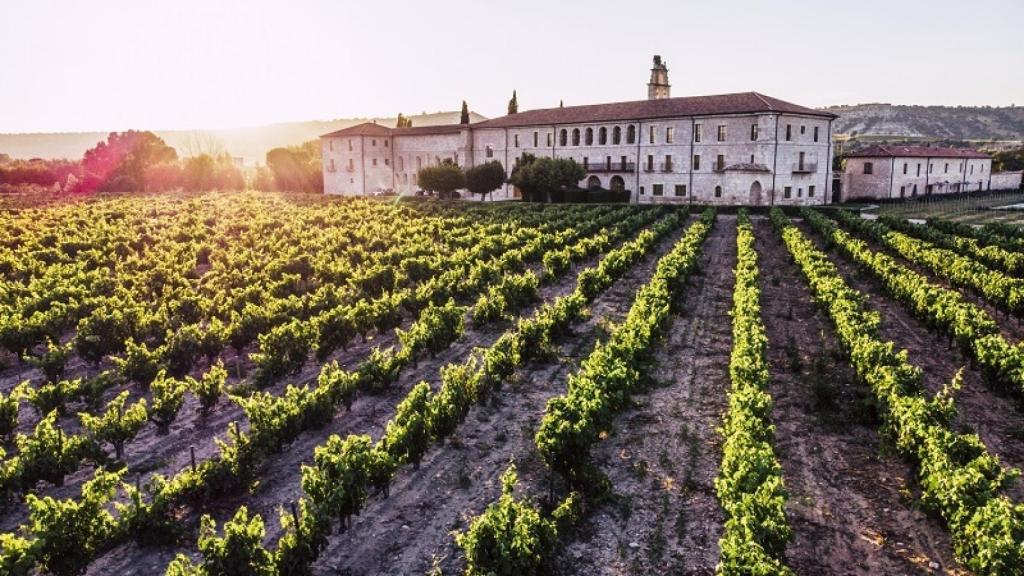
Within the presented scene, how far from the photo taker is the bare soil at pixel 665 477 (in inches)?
351

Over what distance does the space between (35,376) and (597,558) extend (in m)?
15.0

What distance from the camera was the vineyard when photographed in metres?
8.61

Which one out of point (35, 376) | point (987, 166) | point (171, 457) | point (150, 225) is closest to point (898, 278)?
point (171, 457)

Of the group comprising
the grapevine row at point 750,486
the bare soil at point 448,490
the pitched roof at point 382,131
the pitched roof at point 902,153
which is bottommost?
the bare soil at point 448,490

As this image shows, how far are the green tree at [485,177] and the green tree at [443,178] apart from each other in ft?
4.54

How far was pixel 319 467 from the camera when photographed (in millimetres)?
9867

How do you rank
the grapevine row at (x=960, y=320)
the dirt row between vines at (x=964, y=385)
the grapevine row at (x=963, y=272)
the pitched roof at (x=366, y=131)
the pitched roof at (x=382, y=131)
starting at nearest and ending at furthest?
the dirt row between vines at (x=964, y=385) < the grapevine row at (x=960, y=320) < the grapevine row at (x=963, y=272) < the pitched roof at (x=382, y=131) < the pitched roof at (x=366, y=131)

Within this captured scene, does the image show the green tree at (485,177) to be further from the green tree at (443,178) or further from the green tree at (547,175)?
the green tree at (547,175)

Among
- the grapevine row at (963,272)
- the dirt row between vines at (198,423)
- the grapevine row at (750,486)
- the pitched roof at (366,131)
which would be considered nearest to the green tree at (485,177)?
the pitched roof at (366,131)

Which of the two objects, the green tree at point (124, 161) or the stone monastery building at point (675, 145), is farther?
the green tree at point (124, 161)

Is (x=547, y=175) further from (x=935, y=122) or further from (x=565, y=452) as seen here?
(x=935, y=122)

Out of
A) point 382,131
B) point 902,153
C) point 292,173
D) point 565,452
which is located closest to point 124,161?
point 292,173

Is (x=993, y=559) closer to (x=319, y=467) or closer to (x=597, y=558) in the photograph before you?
(x=597, y=558)

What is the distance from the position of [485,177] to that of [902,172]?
41463mm
